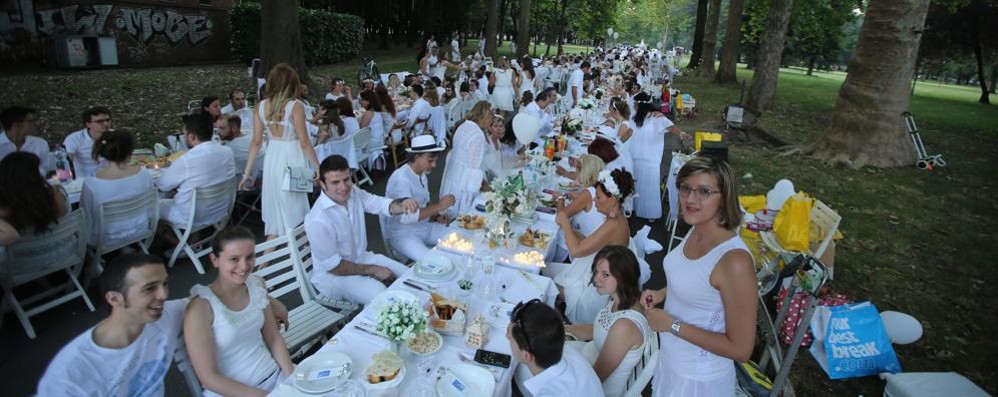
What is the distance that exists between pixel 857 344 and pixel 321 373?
4342 millimetres

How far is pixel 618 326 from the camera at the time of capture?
8.95ft

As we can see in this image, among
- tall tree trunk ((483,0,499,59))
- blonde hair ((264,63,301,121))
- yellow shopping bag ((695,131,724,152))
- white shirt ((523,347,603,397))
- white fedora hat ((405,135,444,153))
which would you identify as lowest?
white shirt ((523,347,603,397))

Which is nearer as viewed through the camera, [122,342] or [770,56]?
[122,342]

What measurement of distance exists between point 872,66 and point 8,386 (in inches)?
536

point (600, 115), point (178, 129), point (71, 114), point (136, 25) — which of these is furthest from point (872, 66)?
point (136, 25)

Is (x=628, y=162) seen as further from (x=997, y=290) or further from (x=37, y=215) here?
(x=37, y=215)

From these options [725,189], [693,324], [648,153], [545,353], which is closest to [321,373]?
[545,353]

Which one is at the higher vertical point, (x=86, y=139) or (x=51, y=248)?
(x=86, y=139)

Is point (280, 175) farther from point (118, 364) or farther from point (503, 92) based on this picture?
point (503, 92)

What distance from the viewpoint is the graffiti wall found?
1702 centimetres

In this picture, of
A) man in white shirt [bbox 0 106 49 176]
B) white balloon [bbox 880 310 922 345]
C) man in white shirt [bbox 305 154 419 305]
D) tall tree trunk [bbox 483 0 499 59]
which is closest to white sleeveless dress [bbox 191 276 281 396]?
man in white shirt [bbox 305 154 419 305]

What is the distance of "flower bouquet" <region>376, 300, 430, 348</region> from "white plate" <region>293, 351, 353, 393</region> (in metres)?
0.27

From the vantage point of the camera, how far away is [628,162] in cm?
716

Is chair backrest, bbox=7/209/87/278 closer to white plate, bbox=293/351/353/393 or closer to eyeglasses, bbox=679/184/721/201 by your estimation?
white plate, bbox=293/351/353/393
